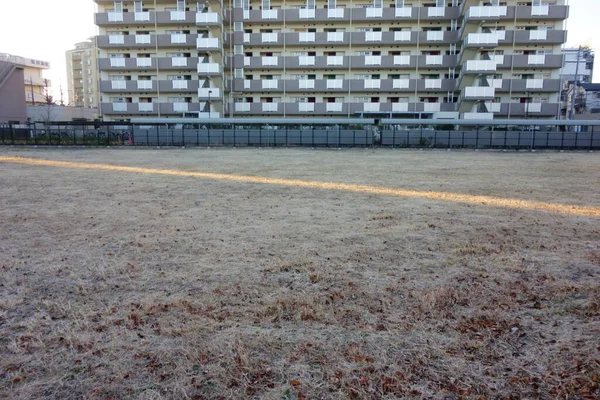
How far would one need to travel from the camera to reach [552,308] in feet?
17.0

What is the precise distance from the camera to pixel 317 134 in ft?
142

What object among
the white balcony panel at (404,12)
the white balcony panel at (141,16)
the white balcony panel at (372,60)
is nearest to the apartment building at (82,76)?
the white balcony panel at (141,16)

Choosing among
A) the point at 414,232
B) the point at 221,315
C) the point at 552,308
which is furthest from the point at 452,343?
the point at 414,232

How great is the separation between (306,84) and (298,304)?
50.7 meters

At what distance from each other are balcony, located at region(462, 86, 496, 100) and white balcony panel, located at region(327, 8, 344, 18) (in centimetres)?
1763

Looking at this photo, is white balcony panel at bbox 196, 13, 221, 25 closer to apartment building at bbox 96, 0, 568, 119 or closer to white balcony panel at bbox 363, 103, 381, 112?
apartment building at bbox 96, 0, 568, 119

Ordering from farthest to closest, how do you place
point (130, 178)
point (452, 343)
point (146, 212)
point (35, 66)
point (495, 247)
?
point (35, 66)
point (130, 178)
point (146, 212)
point (495, 247)
point (452, 343)

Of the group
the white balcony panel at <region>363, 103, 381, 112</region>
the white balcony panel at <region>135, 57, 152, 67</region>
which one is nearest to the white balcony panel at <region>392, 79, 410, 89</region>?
the white balcony panel at <region>363, 103, 381, 112</region>

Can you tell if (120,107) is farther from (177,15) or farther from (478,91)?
(478,91)

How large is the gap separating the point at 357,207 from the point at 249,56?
47205 mm

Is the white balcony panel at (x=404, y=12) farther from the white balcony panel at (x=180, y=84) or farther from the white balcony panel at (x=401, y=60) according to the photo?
the white balcony panel at (x=180, y=84)

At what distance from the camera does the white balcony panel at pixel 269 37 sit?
52938 mm

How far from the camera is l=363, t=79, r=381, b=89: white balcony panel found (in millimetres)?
52469

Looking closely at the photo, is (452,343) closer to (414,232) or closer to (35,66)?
(414,232)
